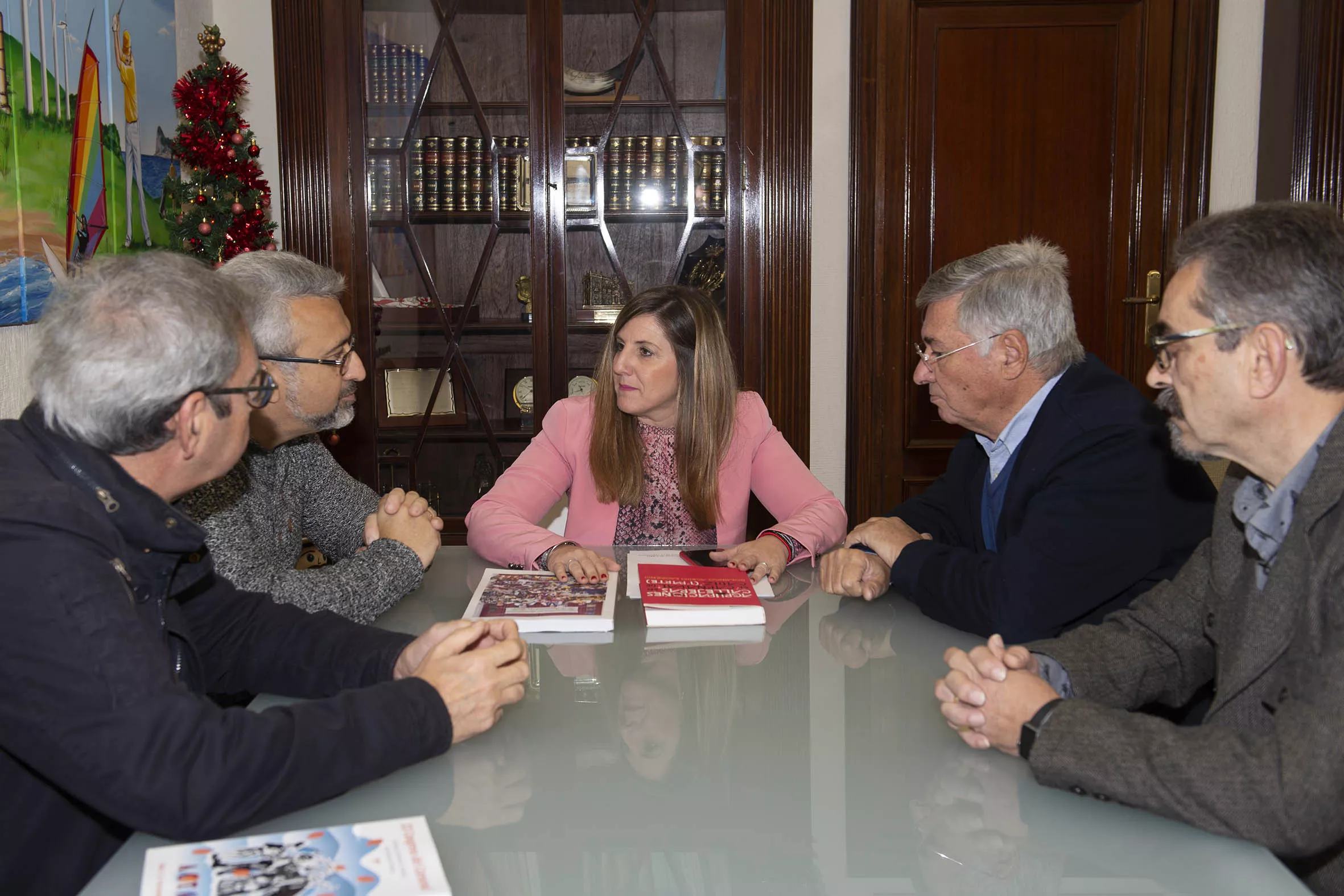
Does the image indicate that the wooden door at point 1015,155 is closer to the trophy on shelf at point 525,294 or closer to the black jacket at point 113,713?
the trophy on shelf at point 525,294

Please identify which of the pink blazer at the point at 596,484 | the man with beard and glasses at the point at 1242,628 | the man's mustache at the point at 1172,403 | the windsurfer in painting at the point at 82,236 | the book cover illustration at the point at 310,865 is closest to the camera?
the book cover illustration at the point at 310,865

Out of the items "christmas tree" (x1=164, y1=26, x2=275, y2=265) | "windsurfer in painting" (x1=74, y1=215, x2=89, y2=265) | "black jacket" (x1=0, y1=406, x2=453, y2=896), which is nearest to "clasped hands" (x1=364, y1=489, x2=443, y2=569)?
"black jacket" (x1=0, y1=406, x2=453, y2=896)

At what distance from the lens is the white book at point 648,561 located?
6.23 ft

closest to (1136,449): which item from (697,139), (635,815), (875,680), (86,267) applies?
(875,680)

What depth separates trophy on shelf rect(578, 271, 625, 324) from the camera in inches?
157

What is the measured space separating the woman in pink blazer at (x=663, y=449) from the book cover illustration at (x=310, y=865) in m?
1.46

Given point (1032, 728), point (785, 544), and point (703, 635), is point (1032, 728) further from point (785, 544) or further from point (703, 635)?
point (785, 544)

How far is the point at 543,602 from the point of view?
179 centimetres

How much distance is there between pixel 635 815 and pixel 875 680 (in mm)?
493

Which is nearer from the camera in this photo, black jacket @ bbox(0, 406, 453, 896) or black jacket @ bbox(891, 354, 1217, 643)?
black jacket @ bbox(0, 406, 453, 896)

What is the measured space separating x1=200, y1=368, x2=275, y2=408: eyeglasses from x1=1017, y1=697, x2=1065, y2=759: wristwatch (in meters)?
0.93

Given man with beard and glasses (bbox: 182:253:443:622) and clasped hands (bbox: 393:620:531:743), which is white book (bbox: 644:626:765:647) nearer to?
clasped hands (bbox: 393:620:531:743)

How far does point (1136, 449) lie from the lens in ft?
5.94

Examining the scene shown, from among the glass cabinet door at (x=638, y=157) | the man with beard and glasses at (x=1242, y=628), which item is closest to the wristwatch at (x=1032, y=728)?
the man with beard and glasses at (x=1242, y=628)
